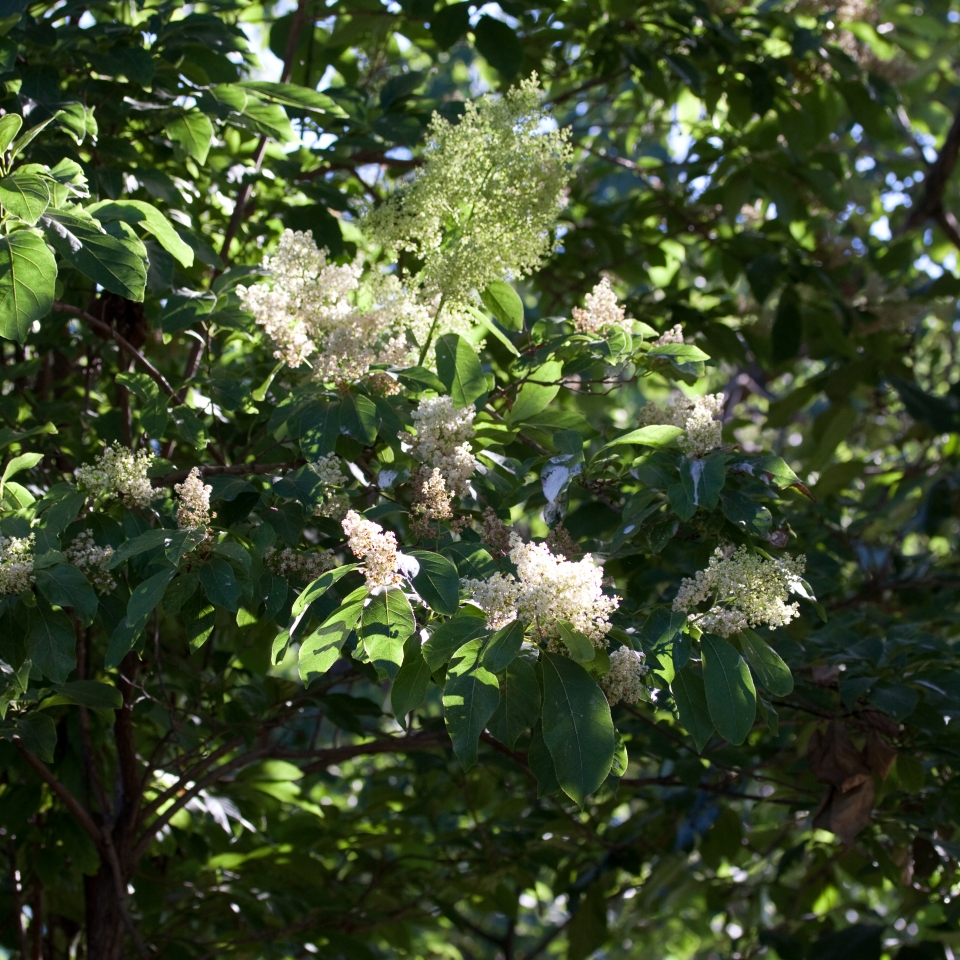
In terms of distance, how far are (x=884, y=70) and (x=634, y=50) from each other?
58.2 inches

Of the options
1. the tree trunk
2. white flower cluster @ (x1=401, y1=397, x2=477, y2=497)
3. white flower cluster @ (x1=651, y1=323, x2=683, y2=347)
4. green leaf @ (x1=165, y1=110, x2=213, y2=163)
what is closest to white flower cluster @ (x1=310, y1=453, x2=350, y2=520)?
white flower cluster @ (x1=401, y1=397, x2=477, y2=497)

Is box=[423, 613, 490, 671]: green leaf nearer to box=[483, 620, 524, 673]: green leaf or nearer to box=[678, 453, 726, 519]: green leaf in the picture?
box=[483, 620, 524, 673]: green leaf

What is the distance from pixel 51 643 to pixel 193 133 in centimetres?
131

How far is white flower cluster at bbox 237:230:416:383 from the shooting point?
78.1 inches

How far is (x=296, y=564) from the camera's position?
1.86 metres

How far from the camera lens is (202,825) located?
11.0ft

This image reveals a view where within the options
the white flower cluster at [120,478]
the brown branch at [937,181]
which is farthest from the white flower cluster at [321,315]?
the brown branch at [937,181]

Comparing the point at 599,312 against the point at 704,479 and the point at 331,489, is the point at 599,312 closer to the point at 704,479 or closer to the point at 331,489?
the point at 704,479

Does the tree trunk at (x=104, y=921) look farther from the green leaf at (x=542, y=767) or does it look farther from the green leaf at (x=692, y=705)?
the green leaf at (x=692, y=705)

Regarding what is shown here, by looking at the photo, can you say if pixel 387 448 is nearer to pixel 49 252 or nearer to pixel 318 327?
pixel 318 327

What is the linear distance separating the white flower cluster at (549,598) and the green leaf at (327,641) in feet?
0.61

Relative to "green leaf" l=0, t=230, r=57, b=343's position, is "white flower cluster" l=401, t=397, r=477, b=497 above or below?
below

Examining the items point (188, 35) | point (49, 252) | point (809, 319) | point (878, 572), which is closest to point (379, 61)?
point (188, 35)

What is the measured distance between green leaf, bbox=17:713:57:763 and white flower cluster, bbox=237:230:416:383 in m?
0.79
